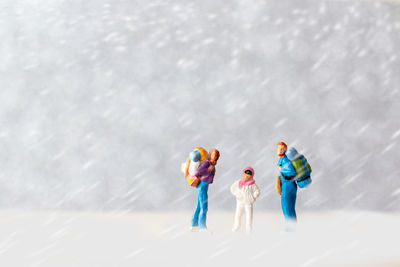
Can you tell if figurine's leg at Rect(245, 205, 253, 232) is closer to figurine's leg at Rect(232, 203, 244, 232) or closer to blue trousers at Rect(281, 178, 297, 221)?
figurine's leg at Rect(232, 203, 244, 232)

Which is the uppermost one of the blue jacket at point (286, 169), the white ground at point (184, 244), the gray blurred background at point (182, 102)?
the gray blurred background at point (182, 102)

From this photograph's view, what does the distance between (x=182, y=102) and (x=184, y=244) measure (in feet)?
6.01

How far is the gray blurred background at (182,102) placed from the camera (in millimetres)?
3676

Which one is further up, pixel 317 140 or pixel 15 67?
pixel 15 67

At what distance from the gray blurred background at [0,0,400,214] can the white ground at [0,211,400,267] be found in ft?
2.48

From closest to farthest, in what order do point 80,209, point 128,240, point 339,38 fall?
point 128,240
point 80,209
point 339,38

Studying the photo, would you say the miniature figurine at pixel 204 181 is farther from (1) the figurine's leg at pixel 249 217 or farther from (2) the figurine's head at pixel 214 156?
(1) the figurine's leg at pixel 249 217

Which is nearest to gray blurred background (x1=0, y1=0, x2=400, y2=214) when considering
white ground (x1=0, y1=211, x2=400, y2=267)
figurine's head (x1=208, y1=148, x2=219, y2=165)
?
white ground (x1=0, y1=211, x2=400, y2=267)

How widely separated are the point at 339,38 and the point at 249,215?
7.21 ft

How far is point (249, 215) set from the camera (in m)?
2.32

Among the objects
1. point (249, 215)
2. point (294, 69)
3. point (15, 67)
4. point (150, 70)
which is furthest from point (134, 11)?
point (249, 215)

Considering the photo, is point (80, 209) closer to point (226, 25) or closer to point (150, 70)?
point (150, 70)

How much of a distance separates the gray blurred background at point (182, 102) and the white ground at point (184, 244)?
0.76 meters

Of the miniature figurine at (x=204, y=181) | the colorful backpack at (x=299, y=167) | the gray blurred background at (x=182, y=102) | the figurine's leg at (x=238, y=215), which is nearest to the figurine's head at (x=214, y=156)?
the miniature figurine at (x=204, y=181)
